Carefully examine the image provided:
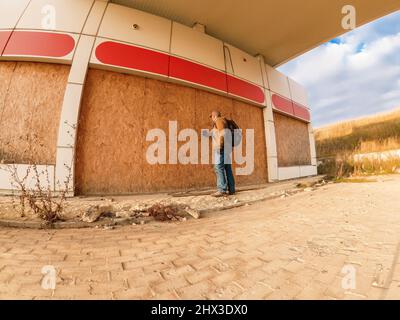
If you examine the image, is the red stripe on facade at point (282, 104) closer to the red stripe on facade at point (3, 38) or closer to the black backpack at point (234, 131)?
the black backpack at point (234, 131)

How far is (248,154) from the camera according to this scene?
24.3 ft

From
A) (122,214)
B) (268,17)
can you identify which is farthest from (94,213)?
(268,17)

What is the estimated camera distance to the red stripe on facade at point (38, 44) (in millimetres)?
4844

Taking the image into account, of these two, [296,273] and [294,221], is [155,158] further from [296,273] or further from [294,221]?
[296,273]

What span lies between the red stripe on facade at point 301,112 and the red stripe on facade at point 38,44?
8854 millimetres

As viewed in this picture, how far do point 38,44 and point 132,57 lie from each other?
2.18 meters

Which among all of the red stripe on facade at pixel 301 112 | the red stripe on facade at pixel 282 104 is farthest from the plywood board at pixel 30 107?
the red stripe on facade at pixel 301 112

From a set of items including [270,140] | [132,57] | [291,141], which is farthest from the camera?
[291,141]

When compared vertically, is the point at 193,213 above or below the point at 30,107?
below

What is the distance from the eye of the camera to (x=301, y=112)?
985cm

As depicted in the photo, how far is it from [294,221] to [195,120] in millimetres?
4423

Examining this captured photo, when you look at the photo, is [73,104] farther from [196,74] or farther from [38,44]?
[196,74]

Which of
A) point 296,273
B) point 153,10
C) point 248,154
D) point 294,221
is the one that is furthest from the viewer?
point 248,154
